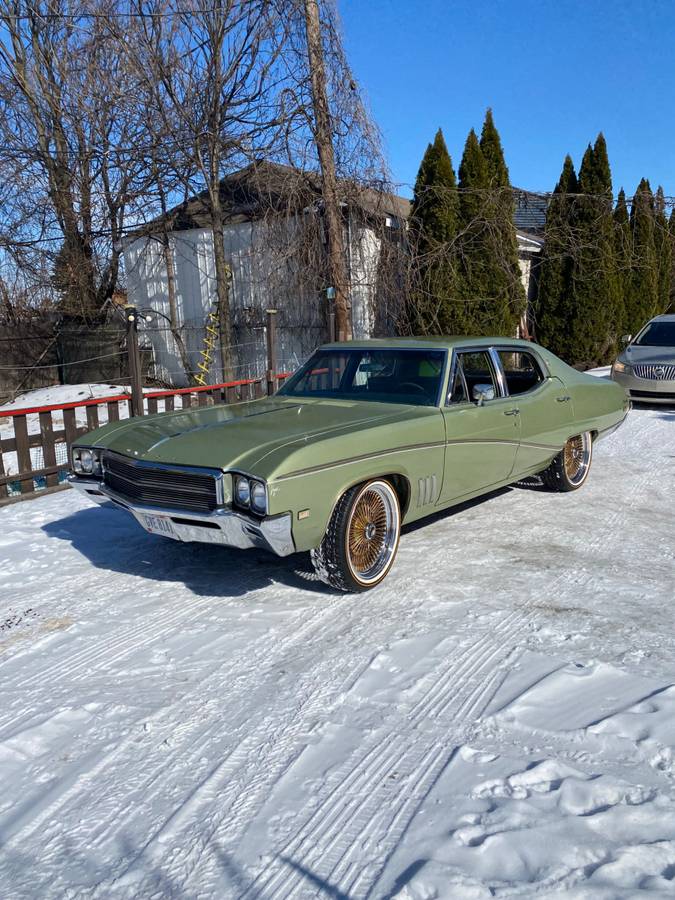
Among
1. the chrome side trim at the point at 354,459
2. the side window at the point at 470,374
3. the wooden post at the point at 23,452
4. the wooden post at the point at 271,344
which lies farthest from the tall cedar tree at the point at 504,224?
the chrome side trim at the point at 354,459

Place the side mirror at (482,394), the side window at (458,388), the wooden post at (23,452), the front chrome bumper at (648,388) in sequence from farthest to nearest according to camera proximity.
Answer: the front chrome bumper at (648,388) < the wooden post at (23,452) < the side mirror at (482,394) < the side window at (458,388)

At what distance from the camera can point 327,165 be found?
1365 cm

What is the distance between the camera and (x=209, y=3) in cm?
1405

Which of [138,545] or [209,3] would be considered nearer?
[138,545]

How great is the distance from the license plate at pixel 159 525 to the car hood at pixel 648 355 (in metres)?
10.5

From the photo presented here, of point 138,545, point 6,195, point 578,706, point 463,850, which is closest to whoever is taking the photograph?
point 463,850

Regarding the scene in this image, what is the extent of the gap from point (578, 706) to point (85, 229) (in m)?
18.3

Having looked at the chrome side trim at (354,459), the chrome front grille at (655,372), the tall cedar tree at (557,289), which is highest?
the tall cedar tree at (557,289)

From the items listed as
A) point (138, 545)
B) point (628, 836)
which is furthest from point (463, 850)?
point (138, 545)

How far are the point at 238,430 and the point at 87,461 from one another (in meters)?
1.15

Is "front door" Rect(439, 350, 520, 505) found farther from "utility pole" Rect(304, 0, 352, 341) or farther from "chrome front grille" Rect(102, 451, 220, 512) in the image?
"utility pole" Rect(304, 0, 352, 341)

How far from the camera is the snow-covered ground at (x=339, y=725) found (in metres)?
2.43

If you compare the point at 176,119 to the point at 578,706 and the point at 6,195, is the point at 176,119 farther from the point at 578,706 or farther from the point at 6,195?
the point at 578,706

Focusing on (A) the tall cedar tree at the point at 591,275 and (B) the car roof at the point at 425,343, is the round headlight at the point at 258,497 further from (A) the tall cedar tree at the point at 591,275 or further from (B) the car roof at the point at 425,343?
(A) the tall cedar tree at the point at 591,275
